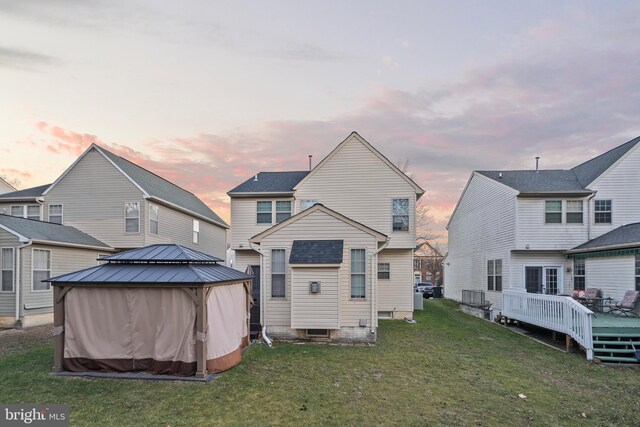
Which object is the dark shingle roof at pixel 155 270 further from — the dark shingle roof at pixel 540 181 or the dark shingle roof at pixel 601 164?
the dark shingle roof at pixel 601 164

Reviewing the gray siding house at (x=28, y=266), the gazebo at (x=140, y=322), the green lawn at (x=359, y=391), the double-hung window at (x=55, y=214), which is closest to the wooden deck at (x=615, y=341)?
the green lawn at (x=359, y=391)

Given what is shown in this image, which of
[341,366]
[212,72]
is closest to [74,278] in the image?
[341,366]

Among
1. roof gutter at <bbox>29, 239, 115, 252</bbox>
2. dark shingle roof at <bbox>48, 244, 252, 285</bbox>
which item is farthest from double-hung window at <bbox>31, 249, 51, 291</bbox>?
dark shingle roof at <bbox>48, 244, 252, 285</bbox>

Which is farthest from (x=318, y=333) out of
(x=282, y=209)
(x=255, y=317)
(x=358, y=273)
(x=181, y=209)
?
(x=181, y=209)

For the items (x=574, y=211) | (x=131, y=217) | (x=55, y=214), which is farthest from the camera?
(x=55, y=214)

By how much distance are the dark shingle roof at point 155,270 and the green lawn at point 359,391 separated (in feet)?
6.83

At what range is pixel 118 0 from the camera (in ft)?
36.6

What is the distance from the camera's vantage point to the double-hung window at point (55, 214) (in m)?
17.7

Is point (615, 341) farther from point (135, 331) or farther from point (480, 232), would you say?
point (135, 331)

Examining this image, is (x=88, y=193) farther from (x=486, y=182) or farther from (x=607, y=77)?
(x=607, y=77)

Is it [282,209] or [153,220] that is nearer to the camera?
[282,209]

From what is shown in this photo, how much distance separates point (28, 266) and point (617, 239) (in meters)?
23.4

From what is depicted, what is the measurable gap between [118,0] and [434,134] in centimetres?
1695

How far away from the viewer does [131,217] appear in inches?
685
